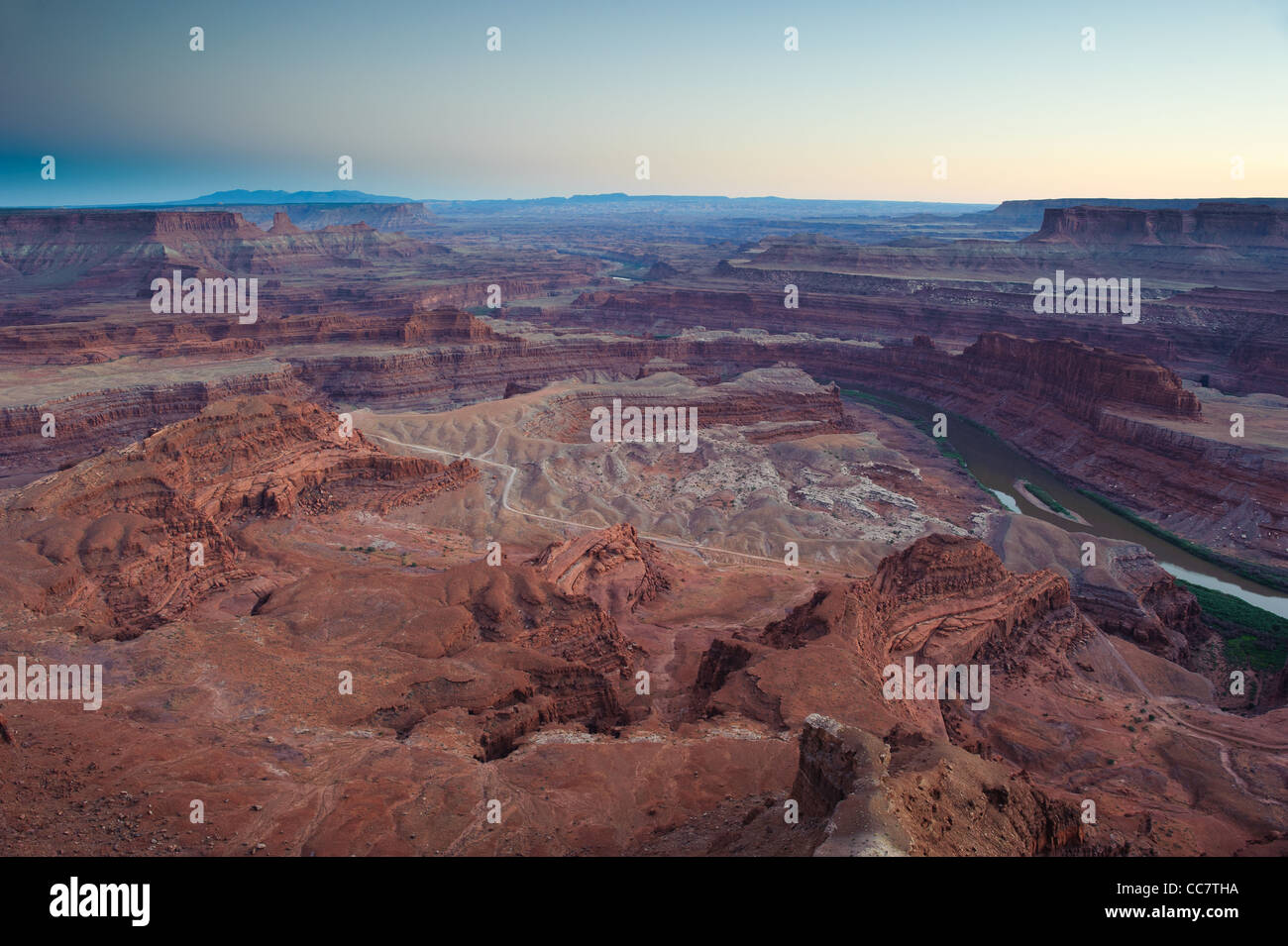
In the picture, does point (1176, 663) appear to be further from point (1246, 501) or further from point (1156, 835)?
point (1246, 501)

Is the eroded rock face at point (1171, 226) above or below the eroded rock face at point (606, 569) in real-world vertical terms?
above

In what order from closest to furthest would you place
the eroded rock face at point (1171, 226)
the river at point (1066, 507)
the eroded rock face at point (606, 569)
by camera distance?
the eroded rock face at point (606, 569), the river at point (1066, 507), the eroded rock face at point (1171, 226)

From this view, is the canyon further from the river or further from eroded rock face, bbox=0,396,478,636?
the river

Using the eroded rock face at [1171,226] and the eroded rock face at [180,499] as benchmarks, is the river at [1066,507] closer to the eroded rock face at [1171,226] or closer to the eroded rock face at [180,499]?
the eroded rock face at [180,499]

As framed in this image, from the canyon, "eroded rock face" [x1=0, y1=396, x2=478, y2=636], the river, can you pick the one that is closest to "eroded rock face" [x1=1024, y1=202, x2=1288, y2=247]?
the canyon

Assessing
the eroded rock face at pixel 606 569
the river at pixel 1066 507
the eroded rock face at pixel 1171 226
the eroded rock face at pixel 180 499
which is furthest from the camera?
the eroded rock face at pixel 1171 226

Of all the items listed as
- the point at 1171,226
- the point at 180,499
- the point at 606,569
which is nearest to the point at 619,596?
the point at 606,569

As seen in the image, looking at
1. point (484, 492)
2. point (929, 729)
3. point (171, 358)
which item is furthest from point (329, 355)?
point (929, 729)

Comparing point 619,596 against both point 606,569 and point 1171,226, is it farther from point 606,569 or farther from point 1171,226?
point 1171,226

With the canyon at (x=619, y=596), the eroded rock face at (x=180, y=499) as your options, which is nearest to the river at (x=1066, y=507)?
the canyon at (x=619, y=596)
